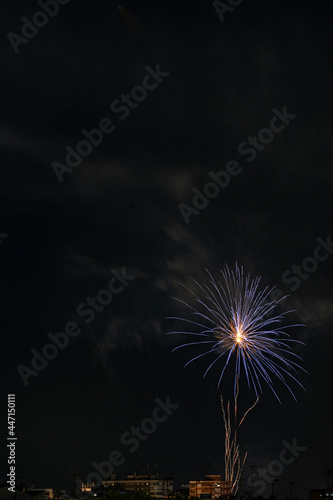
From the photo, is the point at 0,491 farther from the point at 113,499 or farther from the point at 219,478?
the point at 219,478

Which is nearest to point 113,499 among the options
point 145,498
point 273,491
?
point 145,498

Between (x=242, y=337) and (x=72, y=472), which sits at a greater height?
(x=242, y=337)

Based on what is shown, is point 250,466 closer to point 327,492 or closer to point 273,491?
point 273,491

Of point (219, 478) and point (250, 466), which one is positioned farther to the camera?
point (219, 478)

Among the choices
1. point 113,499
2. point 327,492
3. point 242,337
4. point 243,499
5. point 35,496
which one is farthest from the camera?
point 327,492

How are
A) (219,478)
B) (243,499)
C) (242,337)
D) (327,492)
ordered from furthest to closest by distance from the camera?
(219,478) → (327,492) → (243,499) → (242,337)

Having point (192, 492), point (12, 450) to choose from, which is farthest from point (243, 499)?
point (12, 450)

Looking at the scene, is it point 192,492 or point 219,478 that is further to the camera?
point 219,478

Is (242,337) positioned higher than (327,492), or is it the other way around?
(242,337)

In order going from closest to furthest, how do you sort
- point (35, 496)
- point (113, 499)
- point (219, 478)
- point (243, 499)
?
point (113, 499) < point (35, 496) < point (243, 499) < point (219, 478)
